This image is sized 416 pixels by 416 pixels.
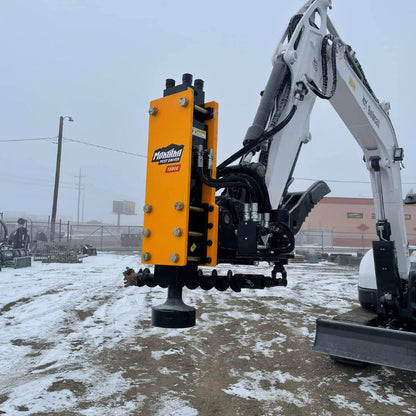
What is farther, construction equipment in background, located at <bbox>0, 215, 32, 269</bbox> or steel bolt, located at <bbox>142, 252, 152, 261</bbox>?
construction equipment in background, located at <bbox>0, 215, 32, 269</bbox>

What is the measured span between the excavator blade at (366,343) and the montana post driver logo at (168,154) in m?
2.80

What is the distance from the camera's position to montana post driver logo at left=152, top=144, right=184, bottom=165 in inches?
107

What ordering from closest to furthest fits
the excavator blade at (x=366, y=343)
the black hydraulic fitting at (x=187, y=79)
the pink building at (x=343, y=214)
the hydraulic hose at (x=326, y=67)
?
1. the black hydraulic fitting at (x=187, y=79)
2. the excavator blade at (x=366, y=343)
3. the hydraulic hose at (x=326, y=67)
4. the pink building at (x=343, y=214)

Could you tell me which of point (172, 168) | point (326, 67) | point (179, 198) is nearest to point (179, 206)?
point (179, 198)

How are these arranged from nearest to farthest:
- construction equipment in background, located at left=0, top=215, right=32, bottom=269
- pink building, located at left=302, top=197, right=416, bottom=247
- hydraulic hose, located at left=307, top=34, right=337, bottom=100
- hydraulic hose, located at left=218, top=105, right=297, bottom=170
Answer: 1. hydraulic hose, located at left=218, top=105, right=297, bottom=170
2. hydraulic hose, located at left=307, top=34, right=337, bottom=100
3. construction equipment in background, located at left=0, top=215, right=32, bottom=269
4. pink building, located at left=302, top=197, right=416, bottom=247

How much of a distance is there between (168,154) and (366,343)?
301cm

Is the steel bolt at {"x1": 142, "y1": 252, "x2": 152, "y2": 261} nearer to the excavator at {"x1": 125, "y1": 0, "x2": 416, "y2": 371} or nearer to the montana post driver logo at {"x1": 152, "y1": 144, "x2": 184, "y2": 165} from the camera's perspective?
the excavator at {"x1": 125, "y1": 0, "x2": 416, "y2": 371}

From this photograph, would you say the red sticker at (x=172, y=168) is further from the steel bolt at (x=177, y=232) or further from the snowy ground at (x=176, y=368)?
the snowy ground at (x=176, y=368)

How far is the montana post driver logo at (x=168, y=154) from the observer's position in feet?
8.93

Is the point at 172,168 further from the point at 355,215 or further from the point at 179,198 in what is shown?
the point at 355,215

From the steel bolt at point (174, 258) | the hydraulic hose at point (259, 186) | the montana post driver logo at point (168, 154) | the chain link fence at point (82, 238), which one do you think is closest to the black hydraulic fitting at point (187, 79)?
the montana post driver logo at point (168, 154)

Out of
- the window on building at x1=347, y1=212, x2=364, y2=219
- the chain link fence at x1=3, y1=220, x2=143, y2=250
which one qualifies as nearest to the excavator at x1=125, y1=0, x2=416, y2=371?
the chain link fence at x1=3, y1=220, x2=143, y2=250

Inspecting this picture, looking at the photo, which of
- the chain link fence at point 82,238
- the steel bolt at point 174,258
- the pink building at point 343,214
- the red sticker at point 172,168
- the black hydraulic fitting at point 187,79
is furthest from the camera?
the pink building at point 343,214

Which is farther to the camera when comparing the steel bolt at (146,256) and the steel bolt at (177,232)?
the steel bolt at (146,256)
